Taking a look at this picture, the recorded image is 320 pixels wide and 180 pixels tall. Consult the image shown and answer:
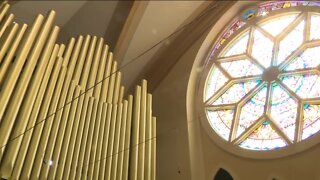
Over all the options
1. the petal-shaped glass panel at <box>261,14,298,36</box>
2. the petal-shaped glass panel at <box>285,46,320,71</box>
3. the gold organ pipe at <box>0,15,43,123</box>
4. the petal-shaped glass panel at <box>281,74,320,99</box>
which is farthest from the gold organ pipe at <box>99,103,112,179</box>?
the petal-shaped glass panel at <box>261,14,298,36</box>

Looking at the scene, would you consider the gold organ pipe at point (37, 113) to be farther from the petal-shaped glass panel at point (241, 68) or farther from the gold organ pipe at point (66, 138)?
the petal-shaped glass panel at point (241, 68)

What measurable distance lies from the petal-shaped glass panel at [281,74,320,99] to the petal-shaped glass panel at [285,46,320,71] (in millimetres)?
144

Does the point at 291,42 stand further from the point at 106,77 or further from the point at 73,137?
the point at 73,137

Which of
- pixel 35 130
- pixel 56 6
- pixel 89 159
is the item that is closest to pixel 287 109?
pixel 89 159

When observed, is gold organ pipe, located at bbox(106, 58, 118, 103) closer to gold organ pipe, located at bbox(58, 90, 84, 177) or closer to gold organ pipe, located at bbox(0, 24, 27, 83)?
gold organ pipe, located at bbox(58, 90, 84, 177)

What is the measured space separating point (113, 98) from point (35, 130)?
151cm

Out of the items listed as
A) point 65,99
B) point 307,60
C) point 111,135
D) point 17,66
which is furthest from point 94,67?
point 307,60

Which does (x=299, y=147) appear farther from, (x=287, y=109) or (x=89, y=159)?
(x=89, y=159)

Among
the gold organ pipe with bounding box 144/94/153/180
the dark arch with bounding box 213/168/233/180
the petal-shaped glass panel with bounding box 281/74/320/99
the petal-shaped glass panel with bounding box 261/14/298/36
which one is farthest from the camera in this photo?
the petal-shaped glass panel with bounding box 261/14/298/36

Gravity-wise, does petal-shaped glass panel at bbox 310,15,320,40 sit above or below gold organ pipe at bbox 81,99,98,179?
above

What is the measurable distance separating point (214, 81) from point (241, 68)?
1.42 ft

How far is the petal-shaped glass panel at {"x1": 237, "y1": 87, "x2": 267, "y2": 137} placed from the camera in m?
5.64

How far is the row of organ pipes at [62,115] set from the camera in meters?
3.71

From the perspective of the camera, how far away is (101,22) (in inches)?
286
